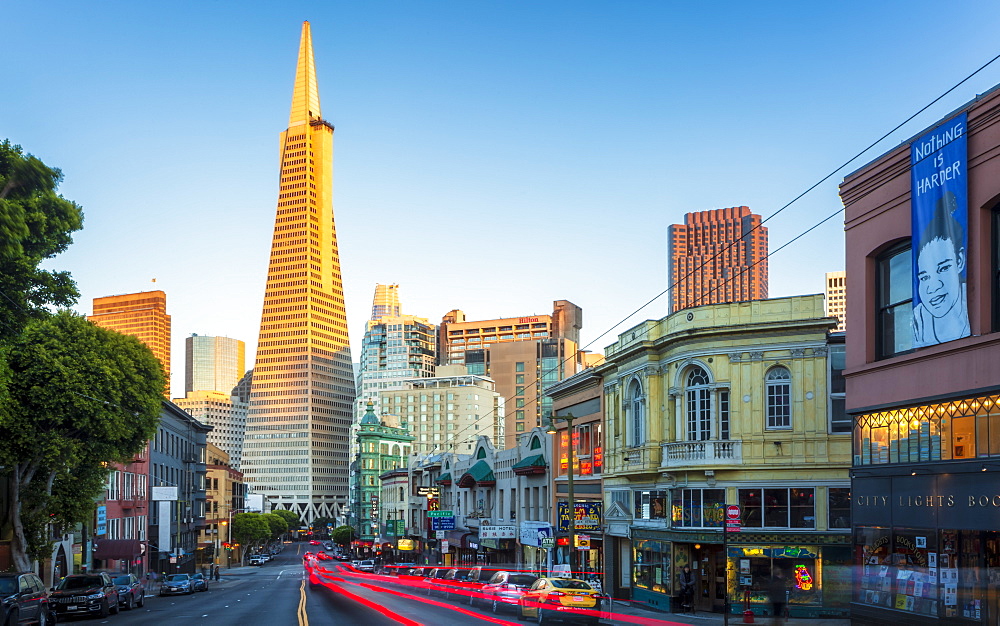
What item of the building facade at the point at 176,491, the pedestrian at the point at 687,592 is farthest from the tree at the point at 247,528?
the pedestrian at the point at 687,592

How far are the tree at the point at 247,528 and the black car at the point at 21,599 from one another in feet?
377

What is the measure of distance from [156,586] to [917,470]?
62831mm

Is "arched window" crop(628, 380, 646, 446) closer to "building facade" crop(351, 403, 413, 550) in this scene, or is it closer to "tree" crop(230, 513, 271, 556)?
"tree" crop(230, 513, 271, 556)

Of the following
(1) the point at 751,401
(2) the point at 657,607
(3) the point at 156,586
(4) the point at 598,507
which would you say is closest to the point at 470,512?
(3) the point at 156,586

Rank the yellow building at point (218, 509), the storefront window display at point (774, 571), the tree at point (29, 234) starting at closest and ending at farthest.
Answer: the tree at point (29, 234) < the storefront window display at point (774, 571) < the yellow building at point (218, 509)

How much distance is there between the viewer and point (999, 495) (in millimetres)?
19859

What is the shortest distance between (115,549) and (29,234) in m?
40.2

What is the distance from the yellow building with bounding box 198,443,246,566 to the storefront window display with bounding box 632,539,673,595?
7874cm

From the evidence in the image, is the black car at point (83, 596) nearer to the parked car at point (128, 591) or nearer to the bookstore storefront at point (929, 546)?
the parked car at point (128, 591)

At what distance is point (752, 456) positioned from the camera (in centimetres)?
3719

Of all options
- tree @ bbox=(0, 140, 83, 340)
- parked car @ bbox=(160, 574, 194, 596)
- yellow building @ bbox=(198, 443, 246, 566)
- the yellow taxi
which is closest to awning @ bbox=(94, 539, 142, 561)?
parked car @ bbox=(160, 574, 194, 596)

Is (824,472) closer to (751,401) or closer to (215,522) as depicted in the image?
(751,401)

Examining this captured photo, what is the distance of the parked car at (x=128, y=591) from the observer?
42.5 m

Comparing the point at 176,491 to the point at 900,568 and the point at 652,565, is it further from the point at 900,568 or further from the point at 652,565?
the point at 900,568
